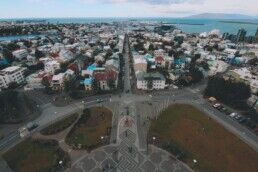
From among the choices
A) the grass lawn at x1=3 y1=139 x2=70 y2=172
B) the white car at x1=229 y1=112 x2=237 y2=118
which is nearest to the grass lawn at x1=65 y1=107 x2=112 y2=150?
the grass lawn at x1=3 y1=139 x2=70 y2=172

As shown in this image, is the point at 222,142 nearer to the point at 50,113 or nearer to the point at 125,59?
the point at 50,113

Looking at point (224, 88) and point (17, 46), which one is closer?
point (224, 88)

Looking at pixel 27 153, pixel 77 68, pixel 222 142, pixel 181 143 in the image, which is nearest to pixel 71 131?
pixel 27 153

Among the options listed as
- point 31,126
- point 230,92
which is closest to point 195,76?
point 230,92

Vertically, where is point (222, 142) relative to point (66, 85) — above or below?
below

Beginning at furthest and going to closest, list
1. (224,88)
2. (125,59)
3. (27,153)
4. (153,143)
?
(125,59)
(224,88)
(153,143)
(27,153)

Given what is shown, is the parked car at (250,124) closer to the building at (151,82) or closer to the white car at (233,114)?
the white car at (233,114)

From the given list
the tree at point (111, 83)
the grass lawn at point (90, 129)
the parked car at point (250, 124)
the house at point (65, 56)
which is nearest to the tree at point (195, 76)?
the parked car at point (250, 124)

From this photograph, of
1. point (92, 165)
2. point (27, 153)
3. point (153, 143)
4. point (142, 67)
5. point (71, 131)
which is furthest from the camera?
point (142, 67)
